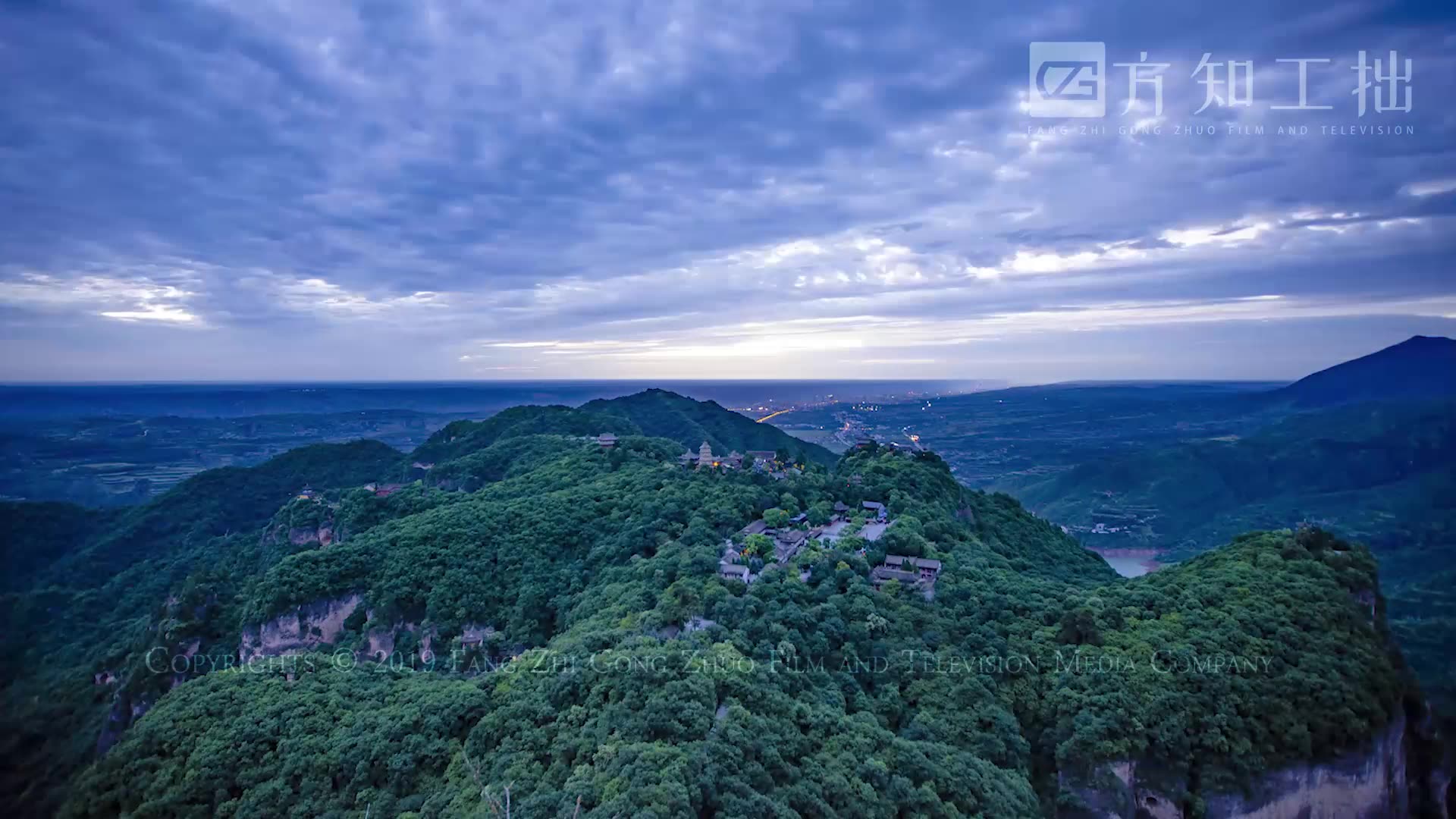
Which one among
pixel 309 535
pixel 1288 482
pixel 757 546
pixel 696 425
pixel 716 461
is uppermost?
pixel 696 425

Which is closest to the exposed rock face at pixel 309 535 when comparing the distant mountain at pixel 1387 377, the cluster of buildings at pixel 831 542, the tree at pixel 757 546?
the cluster of buildings at pixel 831 542

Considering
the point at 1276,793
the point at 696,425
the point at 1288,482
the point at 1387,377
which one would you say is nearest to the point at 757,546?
the point at 1276,793

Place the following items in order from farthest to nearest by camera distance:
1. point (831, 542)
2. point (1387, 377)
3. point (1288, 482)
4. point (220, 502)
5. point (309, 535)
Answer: point (1387, 377), point (1288, 482), point (220, 502), point (309, 535), point (831, 542)

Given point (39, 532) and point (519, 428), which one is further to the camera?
point (519, 428)

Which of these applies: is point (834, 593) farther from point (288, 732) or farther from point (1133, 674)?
point (288, 732)

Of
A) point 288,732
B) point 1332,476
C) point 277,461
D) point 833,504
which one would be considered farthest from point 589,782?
point 1332,476

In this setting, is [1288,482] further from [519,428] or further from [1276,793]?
[519,428]
